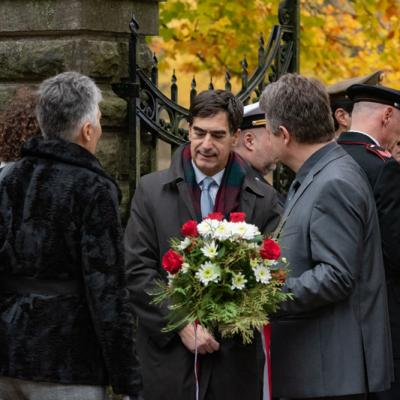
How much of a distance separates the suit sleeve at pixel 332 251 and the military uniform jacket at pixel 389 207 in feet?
2.23

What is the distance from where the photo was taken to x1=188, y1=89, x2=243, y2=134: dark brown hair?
5.44m

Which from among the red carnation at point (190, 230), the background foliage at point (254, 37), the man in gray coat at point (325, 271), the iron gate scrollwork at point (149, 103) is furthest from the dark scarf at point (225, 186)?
the background foliage at point (254, 37)

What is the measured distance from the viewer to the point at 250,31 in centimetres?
1141

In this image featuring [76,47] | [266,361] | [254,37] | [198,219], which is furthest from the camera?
[254,37]

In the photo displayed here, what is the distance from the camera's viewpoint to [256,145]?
6.48 m

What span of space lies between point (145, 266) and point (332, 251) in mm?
984

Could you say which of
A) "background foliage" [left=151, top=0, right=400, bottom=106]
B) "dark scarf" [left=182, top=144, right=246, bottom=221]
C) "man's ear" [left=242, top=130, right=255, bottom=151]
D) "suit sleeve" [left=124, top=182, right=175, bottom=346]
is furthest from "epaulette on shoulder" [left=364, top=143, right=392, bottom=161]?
"background foliage" [left=151, top=0, right=400, bottom=106]

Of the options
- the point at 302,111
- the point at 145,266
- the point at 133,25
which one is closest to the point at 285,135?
the point at 302,111

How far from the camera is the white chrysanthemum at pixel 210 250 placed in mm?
4574

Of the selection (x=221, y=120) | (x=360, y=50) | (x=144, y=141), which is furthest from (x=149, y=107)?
(x=360, y=50)

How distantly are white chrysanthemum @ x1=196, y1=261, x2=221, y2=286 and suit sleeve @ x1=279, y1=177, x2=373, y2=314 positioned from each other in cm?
32

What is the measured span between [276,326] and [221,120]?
44.3 inches

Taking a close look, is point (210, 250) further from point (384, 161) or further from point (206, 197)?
point (384, 161)

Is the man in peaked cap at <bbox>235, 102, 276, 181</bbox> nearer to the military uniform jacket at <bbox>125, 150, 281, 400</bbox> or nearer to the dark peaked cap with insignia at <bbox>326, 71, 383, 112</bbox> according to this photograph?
the dark peaked cap with insignia at <bbox>326, 71, 383, 112</bbox>
